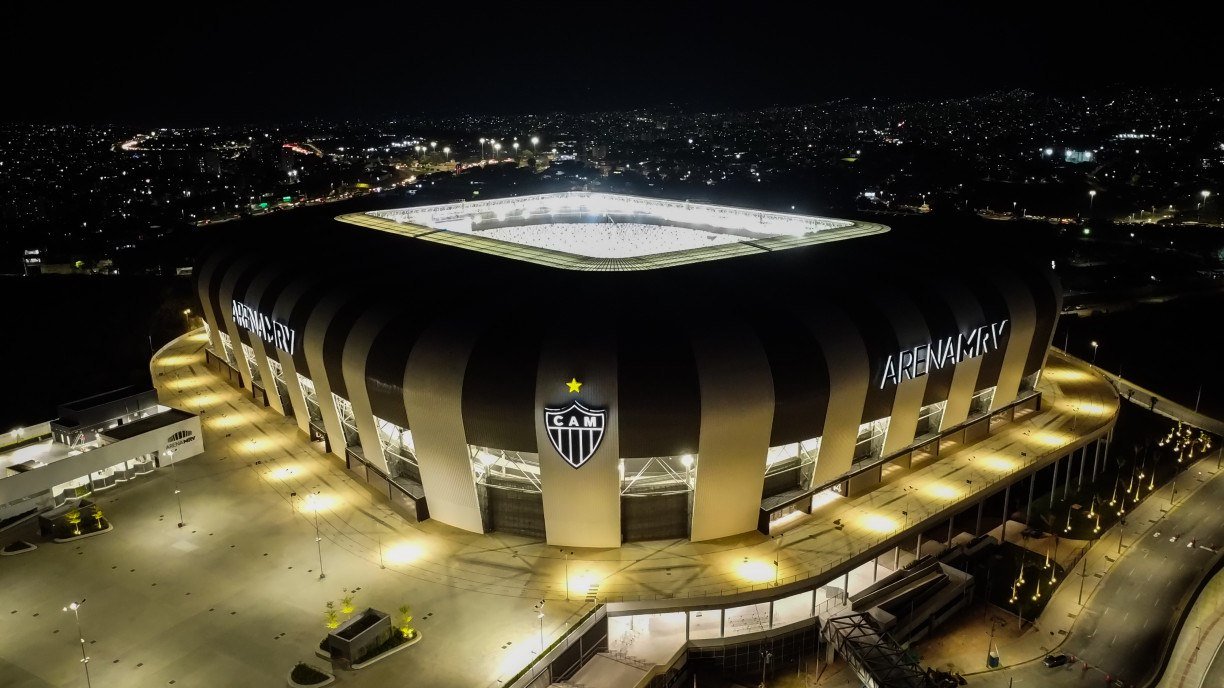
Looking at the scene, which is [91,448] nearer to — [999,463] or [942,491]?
[942,491]

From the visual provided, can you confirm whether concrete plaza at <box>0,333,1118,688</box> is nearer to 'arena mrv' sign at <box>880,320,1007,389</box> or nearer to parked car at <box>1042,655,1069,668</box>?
'arena mrv' sign at <box>880,320,1007,389</box>

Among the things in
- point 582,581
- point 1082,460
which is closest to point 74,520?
point 582,581

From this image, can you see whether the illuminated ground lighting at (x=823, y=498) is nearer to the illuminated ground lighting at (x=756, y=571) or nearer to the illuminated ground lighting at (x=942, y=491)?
the illuminated ground lighting at (x=942, y=491)

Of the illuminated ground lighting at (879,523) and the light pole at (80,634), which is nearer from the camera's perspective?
the light pole at (80,634)

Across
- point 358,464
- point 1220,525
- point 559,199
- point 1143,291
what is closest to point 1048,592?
point 1220,525

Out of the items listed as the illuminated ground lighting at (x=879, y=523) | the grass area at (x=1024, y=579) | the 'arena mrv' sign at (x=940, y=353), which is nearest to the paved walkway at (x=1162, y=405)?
the 'arena mrv' sign at (x=940, y=353)

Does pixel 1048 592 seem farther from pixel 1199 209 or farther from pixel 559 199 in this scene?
pixel 1199 209
